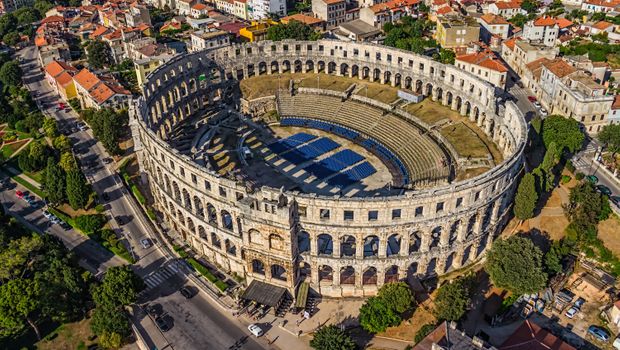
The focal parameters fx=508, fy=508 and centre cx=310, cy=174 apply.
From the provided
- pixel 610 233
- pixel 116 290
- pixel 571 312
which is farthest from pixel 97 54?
pixel 571 312

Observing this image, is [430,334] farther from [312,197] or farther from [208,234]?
[208,234]

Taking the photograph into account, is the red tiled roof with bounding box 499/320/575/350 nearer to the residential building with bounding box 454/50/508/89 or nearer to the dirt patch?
the dirt patch

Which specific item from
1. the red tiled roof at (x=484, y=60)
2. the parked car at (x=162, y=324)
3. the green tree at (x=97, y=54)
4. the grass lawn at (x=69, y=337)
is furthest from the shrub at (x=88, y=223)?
the red tiled roof at (x=484, y=60)

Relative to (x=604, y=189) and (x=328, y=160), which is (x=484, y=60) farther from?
(x=328, y=160)

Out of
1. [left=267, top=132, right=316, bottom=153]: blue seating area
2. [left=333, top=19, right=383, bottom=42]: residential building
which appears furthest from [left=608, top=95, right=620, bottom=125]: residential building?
[left=333, top=19, right=383, bottom=42]: residential building

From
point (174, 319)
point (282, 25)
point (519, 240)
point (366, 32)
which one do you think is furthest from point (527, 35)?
point (174, 319)
